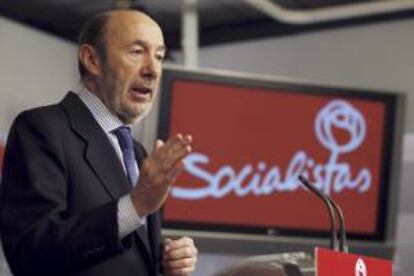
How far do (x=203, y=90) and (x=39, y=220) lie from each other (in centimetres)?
238

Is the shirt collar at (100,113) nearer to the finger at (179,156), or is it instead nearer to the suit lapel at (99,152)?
the suit lapel at (99,152)

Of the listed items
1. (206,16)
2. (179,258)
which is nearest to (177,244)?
(179,258)

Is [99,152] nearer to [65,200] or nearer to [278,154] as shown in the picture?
[65,200]

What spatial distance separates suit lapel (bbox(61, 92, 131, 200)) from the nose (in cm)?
12

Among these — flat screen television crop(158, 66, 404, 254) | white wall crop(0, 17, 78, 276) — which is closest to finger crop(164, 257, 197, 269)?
flat screen television crop(158, 66, 404, 254)

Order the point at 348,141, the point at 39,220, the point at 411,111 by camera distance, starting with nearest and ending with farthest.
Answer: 1. the point at 39,220
2. the point at 348,141
3. the point at 411,111

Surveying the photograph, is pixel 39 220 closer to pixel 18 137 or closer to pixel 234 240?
pixel 18 137

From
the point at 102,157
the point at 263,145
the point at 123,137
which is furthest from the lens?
the point at 263,145

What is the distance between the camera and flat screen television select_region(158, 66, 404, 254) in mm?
3760

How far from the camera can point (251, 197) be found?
388 centimetres

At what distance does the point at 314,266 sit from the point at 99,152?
433 mm

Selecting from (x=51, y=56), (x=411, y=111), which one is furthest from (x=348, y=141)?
(x=51, y=56)

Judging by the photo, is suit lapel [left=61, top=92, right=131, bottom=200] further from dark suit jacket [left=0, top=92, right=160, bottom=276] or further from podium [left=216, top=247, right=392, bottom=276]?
podium [left=216, top=247, right=392, bottom=276]

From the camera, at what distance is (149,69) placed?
5.49 feet
